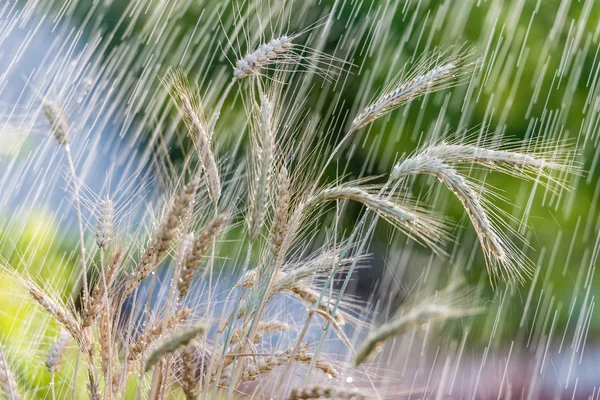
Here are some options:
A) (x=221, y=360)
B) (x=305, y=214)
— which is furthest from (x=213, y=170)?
(x=221, y=360)

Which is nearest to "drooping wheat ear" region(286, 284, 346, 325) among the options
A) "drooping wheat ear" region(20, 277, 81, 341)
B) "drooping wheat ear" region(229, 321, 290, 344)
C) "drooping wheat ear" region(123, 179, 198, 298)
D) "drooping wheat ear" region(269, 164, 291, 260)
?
"drooping wheat ear" region(229, 321, 290, 344)

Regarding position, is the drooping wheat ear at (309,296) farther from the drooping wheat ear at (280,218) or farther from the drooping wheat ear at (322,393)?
the drooping wheat ear at (322,393)

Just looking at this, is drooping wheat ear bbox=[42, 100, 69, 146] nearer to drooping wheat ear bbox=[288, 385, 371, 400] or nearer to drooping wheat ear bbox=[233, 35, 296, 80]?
drooping wheat ear bbox=[233, 35, 296, 80]

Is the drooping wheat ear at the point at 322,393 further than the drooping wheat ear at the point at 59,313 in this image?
No

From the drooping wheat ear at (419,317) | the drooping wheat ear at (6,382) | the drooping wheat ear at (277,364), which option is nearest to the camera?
the drooping wheat ear at (419,317)

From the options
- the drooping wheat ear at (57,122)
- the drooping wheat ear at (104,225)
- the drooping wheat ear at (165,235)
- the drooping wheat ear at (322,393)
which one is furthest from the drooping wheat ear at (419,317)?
the drooping wheat ear at (57,122)

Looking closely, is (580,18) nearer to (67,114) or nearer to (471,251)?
(471,251)
